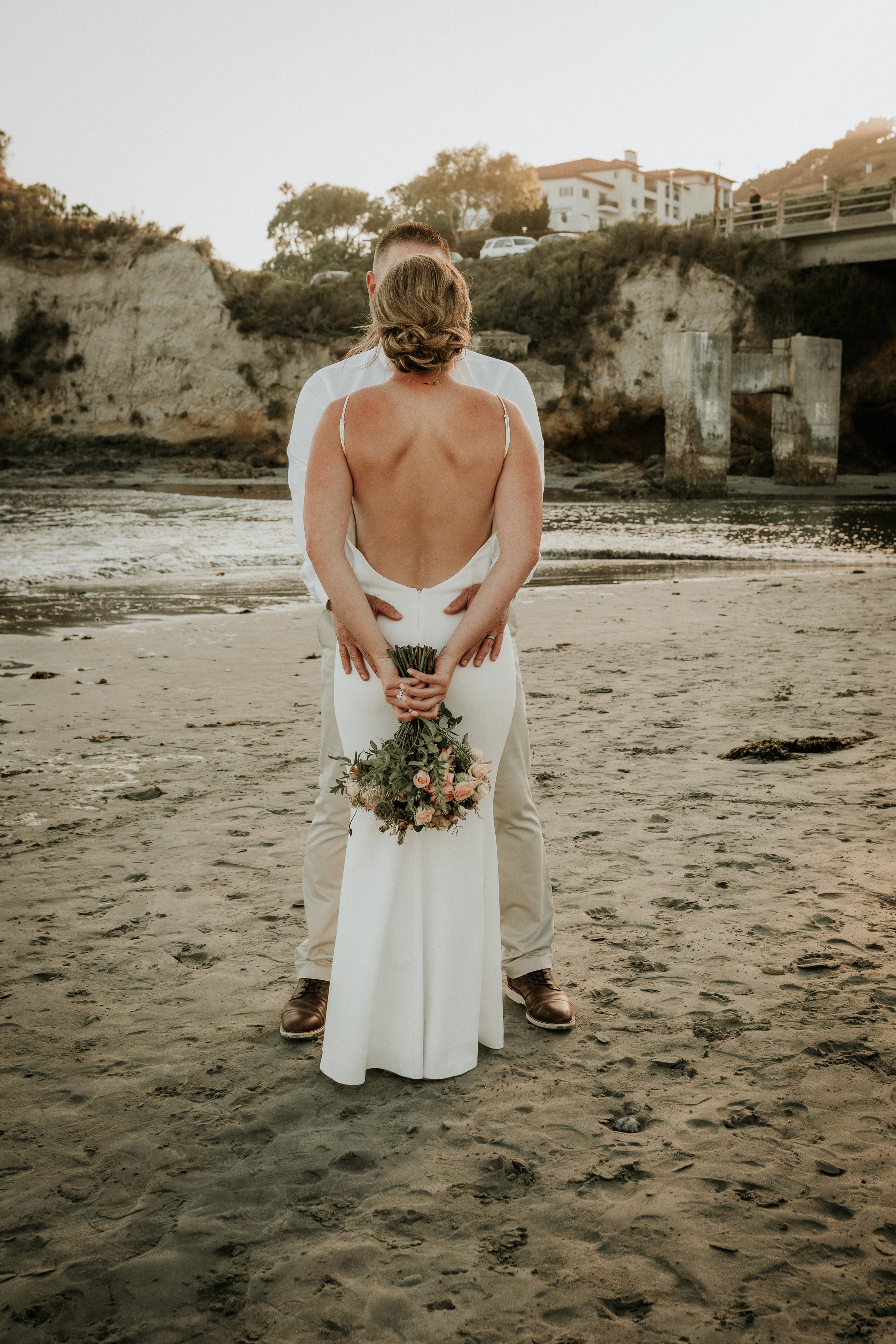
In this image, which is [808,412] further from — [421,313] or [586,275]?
[421,313]

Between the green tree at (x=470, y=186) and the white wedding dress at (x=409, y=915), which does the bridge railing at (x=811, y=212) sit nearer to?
the green tree at (x=470, y=186)

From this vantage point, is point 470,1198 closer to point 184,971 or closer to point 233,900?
point 184,971

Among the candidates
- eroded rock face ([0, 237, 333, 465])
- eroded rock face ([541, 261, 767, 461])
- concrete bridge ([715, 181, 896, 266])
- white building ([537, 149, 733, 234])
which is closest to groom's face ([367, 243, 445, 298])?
concrete bridge ([715, 181, 896, 266])

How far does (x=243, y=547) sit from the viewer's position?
16.9 m

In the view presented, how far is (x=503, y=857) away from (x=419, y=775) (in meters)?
0.75

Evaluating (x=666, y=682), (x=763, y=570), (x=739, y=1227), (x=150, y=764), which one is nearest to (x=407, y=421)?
(x=739, y=1227)

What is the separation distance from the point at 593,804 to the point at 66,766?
8.78ft

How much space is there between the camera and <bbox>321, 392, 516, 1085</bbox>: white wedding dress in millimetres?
2598

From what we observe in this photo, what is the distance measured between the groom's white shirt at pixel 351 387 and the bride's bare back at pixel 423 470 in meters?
0.29

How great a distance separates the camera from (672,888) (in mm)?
3709

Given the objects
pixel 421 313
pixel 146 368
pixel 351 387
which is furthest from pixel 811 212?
pixel 421 313

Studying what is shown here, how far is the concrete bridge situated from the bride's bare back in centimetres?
3826

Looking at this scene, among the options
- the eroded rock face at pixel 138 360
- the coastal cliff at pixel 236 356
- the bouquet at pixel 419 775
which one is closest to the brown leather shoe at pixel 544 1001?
the bouquet at pixel 419 775

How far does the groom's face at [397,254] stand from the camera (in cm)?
287
